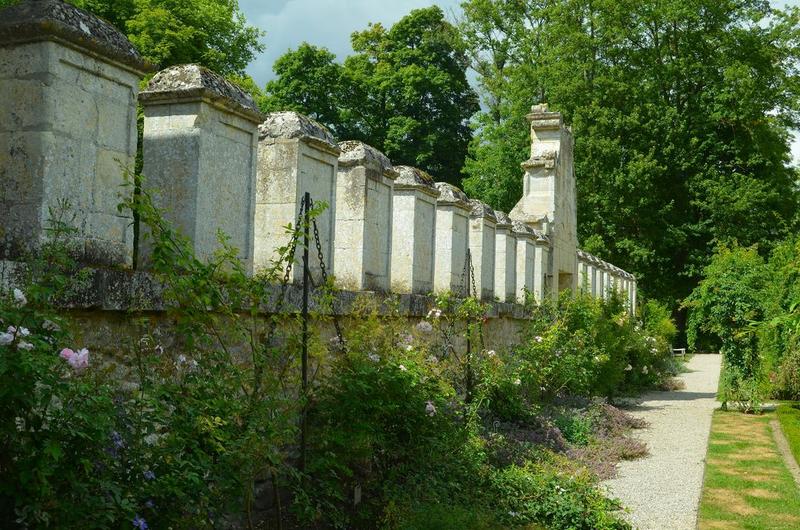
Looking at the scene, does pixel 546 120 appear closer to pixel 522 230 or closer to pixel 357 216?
pixel 522 230

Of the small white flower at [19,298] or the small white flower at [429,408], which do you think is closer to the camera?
the small white flower at [19,298]

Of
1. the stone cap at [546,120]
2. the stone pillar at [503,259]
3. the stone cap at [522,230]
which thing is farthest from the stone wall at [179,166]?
the stone cap at [546,120]

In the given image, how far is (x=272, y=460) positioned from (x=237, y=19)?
27.2 metres

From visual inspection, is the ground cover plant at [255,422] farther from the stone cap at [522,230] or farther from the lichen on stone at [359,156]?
the stone cap at [522,230]

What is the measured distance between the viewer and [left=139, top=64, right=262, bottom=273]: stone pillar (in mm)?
4621

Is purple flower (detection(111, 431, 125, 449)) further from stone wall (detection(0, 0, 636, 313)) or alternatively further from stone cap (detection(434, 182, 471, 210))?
stone cap (detection(434, 182, 471, 210))

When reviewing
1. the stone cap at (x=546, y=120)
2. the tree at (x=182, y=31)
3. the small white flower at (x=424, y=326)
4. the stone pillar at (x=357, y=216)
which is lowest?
the small white flower at (x=424, y=326)

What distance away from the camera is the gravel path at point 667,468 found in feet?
23.3

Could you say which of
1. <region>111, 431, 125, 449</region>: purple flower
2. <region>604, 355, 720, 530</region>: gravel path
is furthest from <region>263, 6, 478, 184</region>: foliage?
<region>111, 431, 125, 449</region>: purple flower

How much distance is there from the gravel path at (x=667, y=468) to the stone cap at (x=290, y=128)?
360 centimetres

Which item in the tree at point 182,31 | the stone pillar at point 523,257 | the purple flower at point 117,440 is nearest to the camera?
the purple flower at point 117,440

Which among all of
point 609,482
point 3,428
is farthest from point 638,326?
point 3,428

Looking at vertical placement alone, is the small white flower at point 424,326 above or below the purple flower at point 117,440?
above

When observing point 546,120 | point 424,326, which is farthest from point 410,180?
point 546,120
